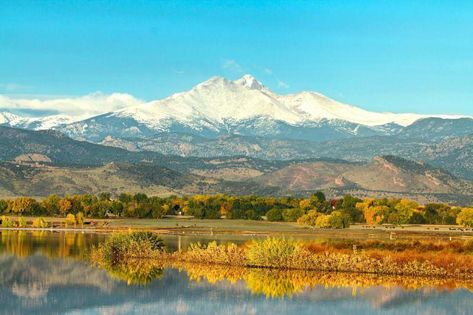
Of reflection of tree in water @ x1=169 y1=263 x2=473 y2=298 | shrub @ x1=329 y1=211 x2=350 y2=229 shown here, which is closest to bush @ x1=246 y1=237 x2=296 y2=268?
reflection of tree in water @ x1=169 y1=263 x2=473 y2=298

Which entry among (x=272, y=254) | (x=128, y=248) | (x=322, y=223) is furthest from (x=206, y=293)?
(x=322, y=223)

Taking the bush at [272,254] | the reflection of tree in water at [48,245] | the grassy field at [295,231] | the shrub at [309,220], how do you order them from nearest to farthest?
the bush at [272,254] < the reflection of tree in water at [48,245] < the grassy field at [295,231] < the shrub at [309,220]

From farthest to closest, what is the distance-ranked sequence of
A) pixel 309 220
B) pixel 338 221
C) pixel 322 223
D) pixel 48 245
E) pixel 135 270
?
pixel 309 220 < pixel 322 223 < pixel 338 221 < pixel 48 245 < pixel 135 270

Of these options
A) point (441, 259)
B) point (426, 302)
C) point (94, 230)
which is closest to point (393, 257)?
point (441, 259)

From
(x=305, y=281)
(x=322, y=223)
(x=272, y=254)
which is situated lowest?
(x=305, y=281)

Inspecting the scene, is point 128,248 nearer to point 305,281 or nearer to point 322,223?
point 305,281

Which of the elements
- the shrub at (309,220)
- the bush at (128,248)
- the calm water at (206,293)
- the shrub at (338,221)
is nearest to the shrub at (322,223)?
the shrub at (338,221)

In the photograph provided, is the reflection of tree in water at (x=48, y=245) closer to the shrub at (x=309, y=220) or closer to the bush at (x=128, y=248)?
the bush at (x=128, y=248)

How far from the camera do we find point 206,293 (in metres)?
64.0

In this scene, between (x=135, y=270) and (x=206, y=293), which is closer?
(x=206, y=293)

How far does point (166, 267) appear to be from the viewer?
80562mm

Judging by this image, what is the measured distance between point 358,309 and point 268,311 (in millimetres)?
6227

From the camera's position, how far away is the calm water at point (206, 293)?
57844 millimetres

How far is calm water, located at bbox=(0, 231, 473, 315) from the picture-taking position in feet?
190
